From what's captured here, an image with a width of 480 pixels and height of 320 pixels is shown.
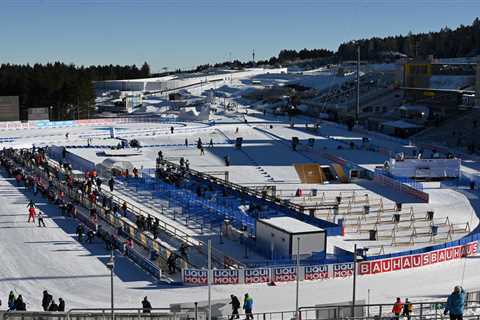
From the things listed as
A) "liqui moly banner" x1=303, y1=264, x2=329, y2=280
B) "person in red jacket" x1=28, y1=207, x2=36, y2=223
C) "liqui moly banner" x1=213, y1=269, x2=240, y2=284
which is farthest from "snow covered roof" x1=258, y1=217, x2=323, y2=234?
"person in red jacket" x1=28, y1=207, x2=36, y2=223

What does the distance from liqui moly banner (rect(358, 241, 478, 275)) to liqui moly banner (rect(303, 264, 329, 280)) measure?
98 centimetres

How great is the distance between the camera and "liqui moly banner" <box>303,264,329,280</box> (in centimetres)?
1648

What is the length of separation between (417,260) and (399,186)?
40.3 feet

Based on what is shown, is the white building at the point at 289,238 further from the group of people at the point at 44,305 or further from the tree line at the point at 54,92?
the tree line at the point at 54,92

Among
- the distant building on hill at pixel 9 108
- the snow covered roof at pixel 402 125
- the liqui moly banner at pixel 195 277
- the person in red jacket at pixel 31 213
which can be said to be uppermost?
the distant building on hill at pixel 9 108

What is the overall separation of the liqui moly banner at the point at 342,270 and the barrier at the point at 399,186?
1166 cm

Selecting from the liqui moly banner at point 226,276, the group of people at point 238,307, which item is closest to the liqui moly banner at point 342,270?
the liqui moly banner at point 226,276

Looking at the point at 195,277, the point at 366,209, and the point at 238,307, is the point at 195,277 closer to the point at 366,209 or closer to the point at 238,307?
the point at 238,307

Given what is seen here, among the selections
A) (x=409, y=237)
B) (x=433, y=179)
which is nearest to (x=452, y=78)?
(x=433, y=179)

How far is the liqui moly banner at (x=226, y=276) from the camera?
52.3 ft

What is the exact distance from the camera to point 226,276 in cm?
1596

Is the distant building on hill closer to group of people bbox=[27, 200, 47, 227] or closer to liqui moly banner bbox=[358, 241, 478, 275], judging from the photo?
group of people bbox=[27, 200, 47, 227]

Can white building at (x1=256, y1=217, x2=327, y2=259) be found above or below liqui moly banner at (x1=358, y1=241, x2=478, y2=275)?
above

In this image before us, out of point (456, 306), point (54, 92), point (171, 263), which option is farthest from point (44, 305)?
point (54, 92)
